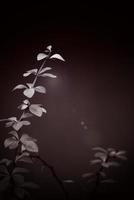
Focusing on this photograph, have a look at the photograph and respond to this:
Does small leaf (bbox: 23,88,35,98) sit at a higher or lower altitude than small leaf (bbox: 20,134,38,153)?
higher

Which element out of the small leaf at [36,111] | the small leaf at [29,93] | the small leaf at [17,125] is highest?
the small leaf at [29,93]

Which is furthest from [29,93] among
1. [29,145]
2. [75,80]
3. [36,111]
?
[75,80]

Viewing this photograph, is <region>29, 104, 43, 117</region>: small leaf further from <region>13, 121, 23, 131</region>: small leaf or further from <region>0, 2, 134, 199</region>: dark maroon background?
<region>0, 2, 134, 199</region>: dark maroon background

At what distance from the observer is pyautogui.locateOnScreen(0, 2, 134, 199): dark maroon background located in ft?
4.75

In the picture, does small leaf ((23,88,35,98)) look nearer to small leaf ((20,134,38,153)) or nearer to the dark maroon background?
small leaf ((20,134,38,153))

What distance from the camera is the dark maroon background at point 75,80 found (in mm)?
1447

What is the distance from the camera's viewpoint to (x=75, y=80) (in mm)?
1486

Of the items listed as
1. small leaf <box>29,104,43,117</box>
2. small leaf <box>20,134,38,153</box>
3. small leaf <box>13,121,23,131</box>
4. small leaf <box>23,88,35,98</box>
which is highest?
small leaf <box>23,88,35,98</box>

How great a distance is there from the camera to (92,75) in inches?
58.4

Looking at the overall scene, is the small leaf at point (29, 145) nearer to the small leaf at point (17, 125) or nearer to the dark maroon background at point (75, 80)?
the small leaf at point (17, 125)

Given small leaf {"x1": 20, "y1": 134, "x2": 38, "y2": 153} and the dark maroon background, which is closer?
small leaf {"x1": 20, "y1": 134, "x2": 38, "y2": 153}

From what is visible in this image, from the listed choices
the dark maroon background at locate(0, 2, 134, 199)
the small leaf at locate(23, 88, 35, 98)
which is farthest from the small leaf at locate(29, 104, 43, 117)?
the dark maroon background at locate(0, 2, 134, 199)

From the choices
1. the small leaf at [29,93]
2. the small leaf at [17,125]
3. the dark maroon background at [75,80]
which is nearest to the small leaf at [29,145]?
the small leaf at [17,125]

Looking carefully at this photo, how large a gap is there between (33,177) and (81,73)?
64 centimetres
